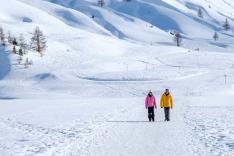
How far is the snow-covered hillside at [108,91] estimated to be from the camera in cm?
1945

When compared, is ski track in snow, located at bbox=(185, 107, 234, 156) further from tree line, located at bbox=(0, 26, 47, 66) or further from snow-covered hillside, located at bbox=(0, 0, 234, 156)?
tree line, located at bbox=(0, 26, 47, 66)

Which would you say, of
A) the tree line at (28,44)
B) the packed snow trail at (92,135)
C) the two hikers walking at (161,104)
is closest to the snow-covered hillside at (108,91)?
the packed snow trail at (92,135)

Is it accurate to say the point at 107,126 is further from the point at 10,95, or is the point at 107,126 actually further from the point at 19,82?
the point at 19,82

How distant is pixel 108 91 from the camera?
7331 centimetres

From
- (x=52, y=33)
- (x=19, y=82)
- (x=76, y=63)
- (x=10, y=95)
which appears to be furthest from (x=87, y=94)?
(x=52, y=33)

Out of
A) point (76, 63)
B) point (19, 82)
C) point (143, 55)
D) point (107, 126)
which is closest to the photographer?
point (107, 126)

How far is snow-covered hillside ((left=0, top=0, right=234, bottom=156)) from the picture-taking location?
1945cm

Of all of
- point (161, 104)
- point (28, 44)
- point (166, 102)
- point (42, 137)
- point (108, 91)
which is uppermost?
point (28, 44)

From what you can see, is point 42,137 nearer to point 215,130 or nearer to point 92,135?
point 92,135

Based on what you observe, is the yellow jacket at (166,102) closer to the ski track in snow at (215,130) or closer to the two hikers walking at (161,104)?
the two hikers walking at (161,104)

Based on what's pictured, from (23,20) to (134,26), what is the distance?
4864cm

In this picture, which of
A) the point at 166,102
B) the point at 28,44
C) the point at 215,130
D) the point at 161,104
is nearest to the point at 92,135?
the point at 215,130

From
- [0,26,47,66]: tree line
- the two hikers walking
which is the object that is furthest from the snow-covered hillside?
[0,26,47,66]: tree line

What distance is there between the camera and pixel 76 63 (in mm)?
100625
